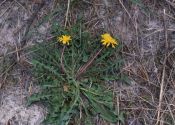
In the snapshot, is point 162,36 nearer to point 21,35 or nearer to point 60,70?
point 60,70

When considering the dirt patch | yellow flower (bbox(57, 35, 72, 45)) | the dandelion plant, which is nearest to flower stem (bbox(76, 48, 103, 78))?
the dandelion plant

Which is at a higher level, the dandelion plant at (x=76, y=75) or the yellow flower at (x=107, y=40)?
the yellow flower at (x=107, y=40)

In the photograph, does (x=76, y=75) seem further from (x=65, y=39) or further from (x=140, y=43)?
(x=140, y=43)

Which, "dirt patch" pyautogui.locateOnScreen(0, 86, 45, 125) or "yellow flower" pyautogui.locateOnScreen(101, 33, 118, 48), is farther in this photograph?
"yellow flower" pyautogui.locateOnScreen(101, 33, 118, 48)

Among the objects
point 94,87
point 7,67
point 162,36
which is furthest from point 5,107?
point 162,36

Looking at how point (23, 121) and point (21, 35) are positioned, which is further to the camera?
point (21, 35)

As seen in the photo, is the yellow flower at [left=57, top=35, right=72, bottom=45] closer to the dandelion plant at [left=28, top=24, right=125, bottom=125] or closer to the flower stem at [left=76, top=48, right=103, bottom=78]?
the dandelion plant at [left=28, top=24, right=125, bottom=125]

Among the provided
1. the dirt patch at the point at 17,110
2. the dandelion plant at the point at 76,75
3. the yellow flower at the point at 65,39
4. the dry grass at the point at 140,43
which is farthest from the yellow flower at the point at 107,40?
the dirt patch at the point at 17,110

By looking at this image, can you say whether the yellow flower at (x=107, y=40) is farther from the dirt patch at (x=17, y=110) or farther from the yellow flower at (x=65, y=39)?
the dirt patch at (x=17, y=110)
